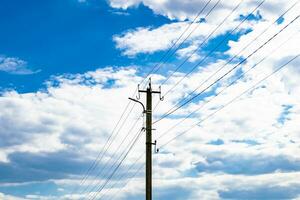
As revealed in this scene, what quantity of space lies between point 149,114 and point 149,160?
11.0 feet

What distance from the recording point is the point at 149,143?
96.7 ft

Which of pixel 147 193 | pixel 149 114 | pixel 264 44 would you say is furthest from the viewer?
pixel 149 114

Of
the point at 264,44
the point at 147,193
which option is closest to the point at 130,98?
the point at 147,193

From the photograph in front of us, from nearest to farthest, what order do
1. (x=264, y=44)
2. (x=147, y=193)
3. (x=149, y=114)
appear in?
(x=264, y=44), (x=147, y=193), (x=149, y=114)

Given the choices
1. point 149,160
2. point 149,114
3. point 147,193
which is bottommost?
point 147,193

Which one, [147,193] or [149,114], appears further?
[149,114]

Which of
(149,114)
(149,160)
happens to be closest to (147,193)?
(149,160)

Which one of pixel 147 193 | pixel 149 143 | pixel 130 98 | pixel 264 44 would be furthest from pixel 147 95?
pixel 264 44

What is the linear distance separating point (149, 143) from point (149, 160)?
1231 mm

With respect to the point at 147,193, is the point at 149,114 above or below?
above

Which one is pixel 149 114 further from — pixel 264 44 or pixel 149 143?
pixel 264 44

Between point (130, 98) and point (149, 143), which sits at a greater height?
point (130, 98)

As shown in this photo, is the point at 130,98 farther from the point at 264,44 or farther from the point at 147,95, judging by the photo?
the point at 264,44

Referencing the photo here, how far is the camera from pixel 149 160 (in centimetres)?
2866
